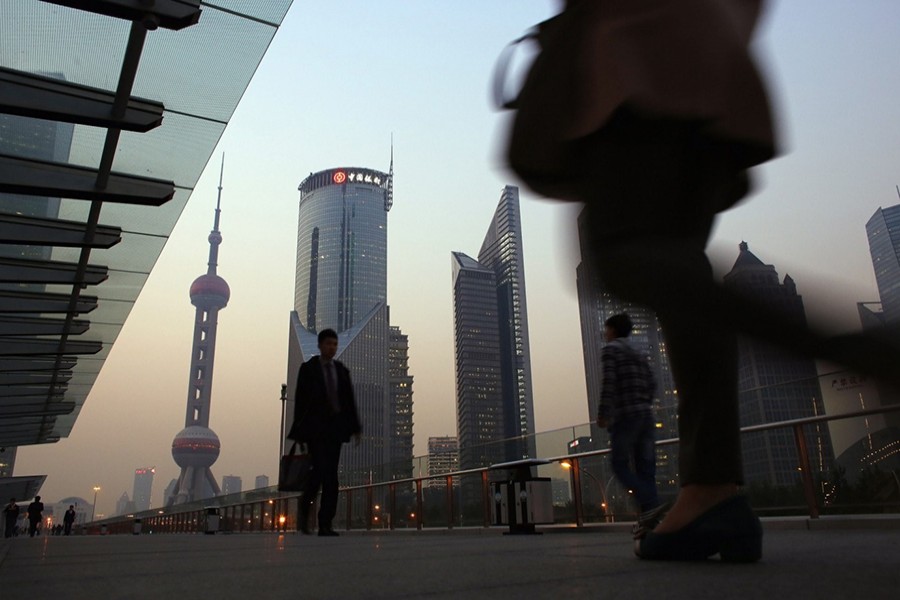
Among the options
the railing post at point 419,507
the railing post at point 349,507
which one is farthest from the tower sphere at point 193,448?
the railing post at point 419,507

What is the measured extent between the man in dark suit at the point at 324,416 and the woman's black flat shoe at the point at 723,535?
4055 millimetres

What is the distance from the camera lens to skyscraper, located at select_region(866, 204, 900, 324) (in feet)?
2.93

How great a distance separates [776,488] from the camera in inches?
198

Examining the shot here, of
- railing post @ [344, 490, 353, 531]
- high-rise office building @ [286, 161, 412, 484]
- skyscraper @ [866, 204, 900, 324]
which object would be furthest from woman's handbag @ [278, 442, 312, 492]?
high-rise office building @ [286, 161, 412, 484]

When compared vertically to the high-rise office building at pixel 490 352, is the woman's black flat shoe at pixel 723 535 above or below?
below

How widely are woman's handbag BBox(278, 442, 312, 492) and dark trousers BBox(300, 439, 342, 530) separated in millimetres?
62

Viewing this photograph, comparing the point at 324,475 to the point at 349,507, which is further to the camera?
the point at 349,507

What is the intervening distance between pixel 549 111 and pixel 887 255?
0.78 meters

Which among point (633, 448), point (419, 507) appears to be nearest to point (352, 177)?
point (419, 507)

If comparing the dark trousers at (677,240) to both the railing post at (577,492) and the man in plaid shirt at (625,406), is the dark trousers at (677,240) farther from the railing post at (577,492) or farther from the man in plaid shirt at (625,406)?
the railing post at (577,492)

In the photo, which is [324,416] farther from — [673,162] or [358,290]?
[358,290]

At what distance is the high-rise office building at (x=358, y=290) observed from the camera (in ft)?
483

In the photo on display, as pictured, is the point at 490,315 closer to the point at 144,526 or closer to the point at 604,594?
the point at 144,526

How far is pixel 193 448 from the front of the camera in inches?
5433
